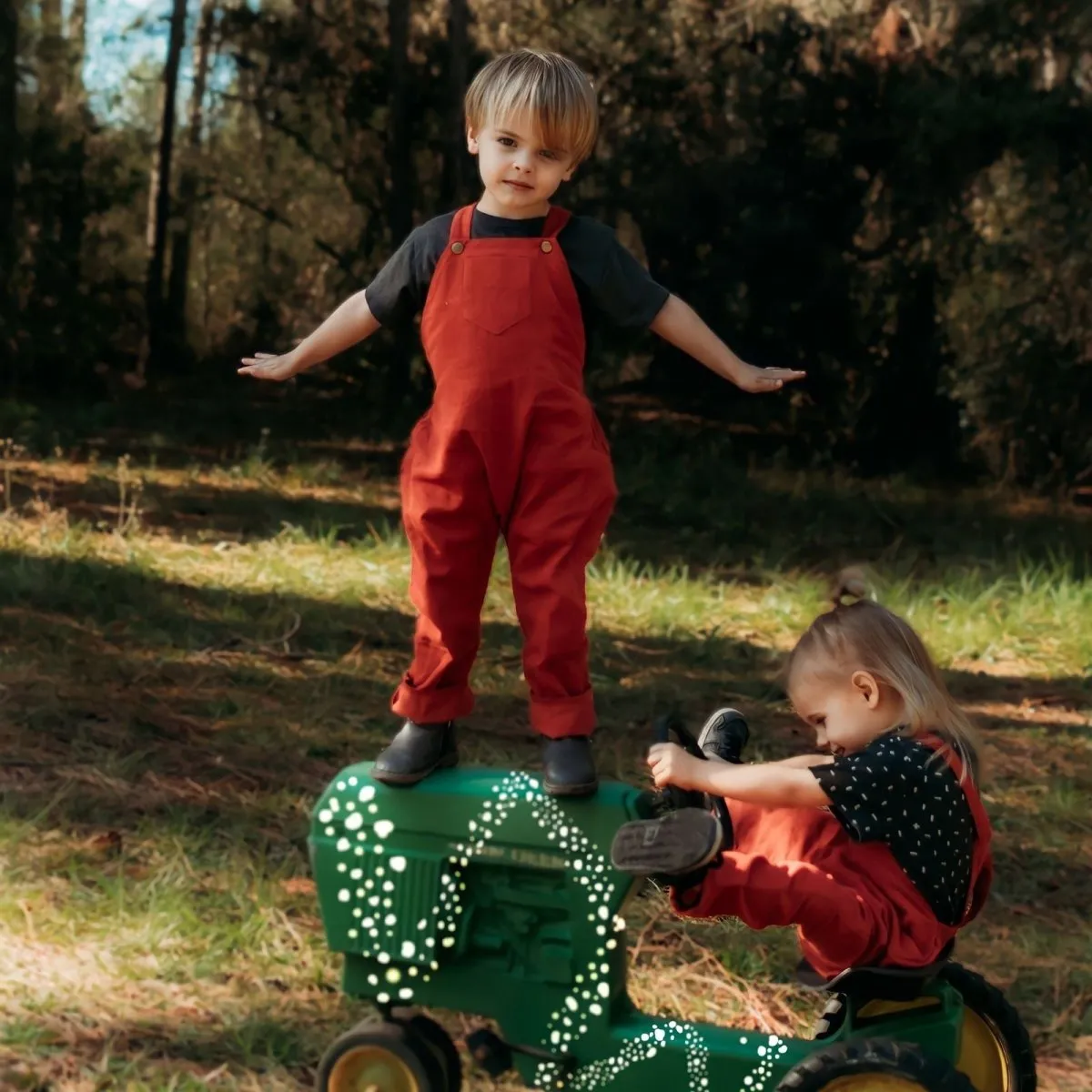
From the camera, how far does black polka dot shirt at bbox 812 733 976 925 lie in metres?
2.61

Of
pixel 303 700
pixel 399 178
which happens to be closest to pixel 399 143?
pixel 399 178

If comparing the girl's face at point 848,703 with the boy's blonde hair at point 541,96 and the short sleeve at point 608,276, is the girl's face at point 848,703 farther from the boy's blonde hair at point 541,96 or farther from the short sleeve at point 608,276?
the boy's blonde hair at point 541,96

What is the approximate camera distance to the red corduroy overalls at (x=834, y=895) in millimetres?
2557

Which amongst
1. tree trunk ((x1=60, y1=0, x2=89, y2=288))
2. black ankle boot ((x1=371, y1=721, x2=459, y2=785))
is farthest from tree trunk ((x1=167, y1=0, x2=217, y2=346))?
black ankle boot ((x1=371, y1=721, x2=459, y2=785))

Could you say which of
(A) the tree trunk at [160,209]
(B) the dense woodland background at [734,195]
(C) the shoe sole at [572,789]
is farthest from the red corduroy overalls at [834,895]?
(A) the tree trunk at [160,209]

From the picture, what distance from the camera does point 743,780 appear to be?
8.51 feet

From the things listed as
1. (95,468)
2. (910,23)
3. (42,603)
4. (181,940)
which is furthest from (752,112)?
(181,940)

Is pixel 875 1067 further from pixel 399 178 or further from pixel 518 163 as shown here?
pixel 399 178

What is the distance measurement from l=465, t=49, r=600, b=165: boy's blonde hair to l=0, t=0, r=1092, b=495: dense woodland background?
8.33 metres

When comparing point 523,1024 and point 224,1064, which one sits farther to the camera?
point 224,1064

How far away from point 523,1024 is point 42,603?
13.5ft

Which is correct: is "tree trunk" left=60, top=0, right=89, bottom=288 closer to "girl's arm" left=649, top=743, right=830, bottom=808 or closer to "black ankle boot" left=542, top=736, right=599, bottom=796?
"black ankle boot" left=542, top=736, right=599, bottom=796

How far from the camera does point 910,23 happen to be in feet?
38.5

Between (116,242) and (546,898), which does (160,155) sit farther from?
(546,898)
